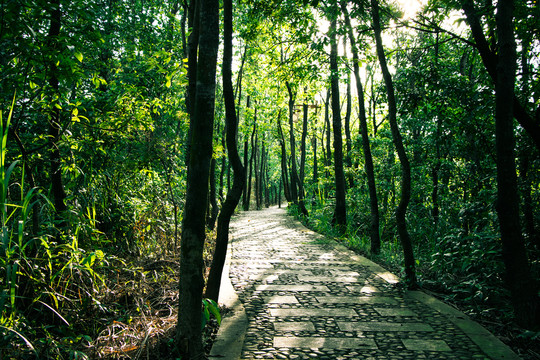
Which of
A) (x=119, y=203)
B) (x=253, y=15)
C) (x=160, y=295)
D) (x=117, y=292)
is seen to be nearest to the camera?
(x=117, y=292)

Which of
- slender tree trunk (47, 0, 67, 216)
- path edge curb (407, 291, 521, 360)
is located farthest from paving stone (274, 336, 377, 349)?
slender tree trunk (47, 0, 67, 216)

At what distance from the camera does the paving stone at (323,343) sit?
3420mm

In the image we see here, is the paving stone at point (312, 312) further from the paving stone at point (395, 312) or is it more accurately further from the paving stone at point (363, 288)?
the paving stone at point (363, 288)

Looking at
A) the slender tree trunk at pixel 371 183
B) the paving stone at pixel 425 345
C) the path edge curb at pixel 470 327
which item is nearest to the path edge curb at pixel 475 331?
the path edge curb at pixel 470 327

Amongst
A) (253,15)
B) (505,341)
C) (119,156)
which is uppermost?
(253,15)

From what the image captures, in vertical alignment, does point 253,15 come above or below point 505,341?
above

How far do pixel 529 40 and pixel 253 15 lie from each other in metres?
4.33

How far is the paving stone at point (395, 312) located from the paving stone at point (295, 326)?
100 cm

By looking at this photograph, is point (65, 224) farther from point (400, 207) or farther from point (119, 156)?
point (400, 207)

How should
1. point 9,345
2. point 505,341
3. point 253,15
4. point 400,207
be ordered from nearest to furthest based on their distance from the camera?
point 9,345 < point 505,341 < point 400,207 < point 253,15

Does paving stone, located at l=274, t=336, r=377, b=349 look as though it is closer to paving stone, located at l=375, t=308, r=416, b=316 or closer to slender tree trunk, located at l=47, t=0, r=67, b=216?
paving stone, located at l=375, t=308, r=416, b=316

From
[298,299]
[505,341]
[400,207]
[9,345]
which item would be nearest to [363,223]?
[400,207]

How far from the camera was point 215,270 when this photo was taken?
166 inches

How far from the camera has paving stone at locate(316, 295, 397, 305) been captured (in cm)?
478
